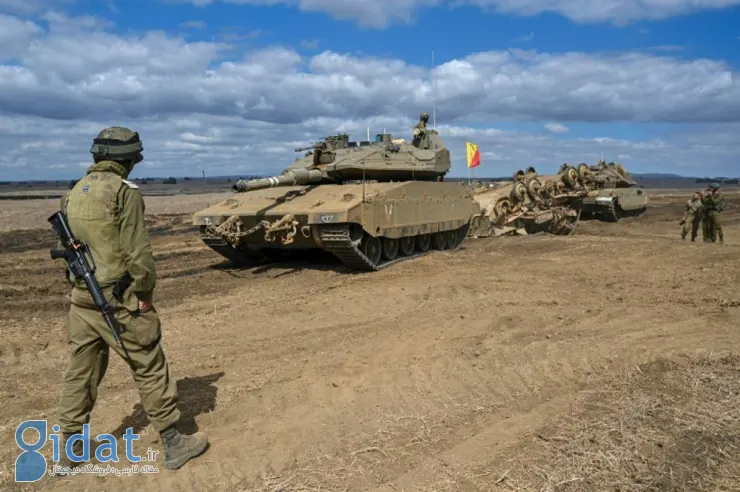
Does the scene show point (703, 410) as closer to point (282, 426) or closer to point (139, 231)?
point (282, 426)

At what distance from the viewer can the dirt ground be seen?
13.5 feet

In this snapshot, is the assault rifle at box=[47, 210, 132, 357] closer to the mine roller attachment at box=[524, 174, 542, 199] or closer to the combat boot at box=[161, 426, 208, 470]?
the combat boot at box=[161, 426, 208, 470]

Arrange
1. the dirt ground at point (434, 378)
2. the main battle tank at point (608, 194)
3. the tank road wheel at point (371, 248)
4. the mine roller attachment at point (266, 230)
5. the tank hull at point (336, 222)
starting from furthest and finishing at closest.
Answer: the main battle tank at point (608, 194) < the tank road wheel at point (371, 248) < the mine roller attachment at point (266, 230) < the tank hull at point (336, 222) < the dirt ground at point (434, 378)

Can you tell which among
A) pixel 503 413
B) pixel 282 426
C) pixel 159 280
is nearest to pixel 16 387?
pixel 282 426

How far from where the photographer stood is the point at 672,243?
13.8 metres

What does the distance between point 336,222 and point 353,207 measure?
1.37ft

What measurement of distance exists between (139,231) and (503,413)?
2993mm

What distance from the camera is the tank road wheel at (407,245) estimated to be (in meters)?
13.5

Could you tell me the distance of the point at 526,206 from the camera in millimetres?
20109

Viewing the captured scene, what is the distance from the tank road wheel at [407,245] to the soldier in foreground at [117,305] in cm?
931

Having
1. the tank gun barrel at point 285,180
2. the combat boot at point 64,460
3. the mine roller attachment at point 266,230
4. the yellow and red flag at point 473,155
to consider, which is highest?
the yellow and red flag at point 473,155

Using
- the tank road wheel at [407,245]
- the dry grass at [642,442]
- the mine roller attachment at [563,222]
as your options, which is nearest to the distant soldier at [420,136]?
the tank road wheel at [407,245]

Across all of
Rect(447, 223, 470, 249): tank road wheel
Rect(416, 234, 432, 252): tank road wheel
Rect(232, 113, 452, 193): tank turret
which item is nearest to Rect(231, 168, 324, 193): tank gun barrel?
Rect(232, 113, 452, 193): tank turret

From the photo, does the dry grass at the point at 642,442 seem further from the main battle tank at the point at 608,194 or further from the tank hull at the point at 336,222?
the main battle tank at the point at 608,194
